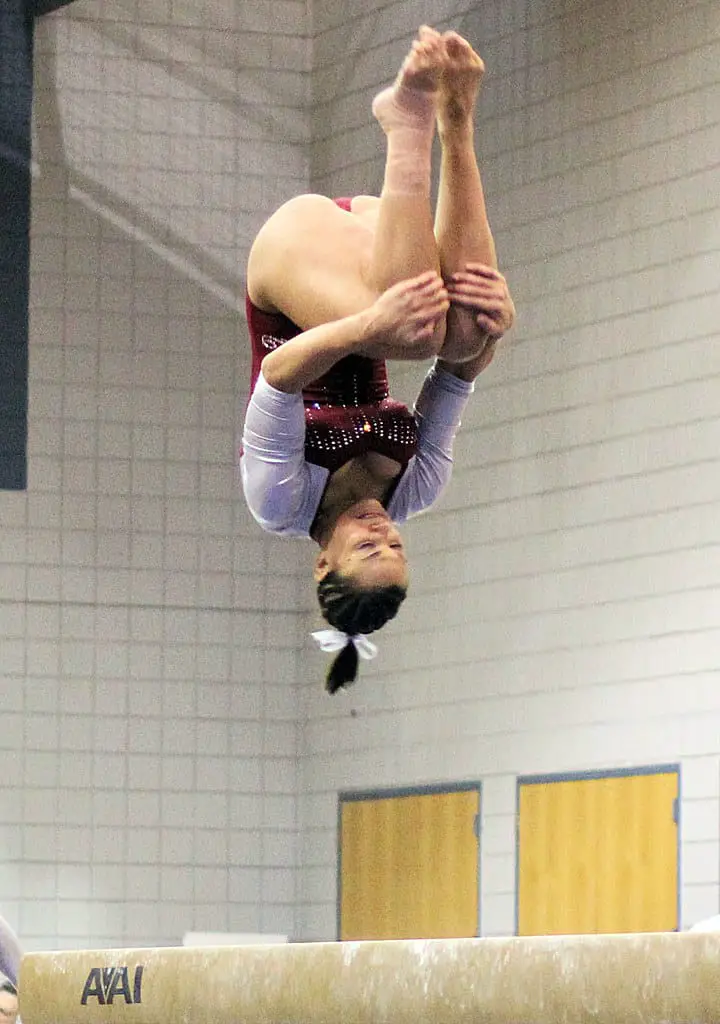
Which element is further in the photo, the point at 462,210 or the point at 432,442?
the point at 432,442

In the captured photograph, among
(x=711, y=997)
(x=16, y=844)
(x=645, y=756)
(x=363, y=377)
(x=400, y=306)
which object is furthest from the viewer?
(x=16, y=844)

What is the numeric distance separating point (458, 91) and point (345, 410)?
2.73 ft

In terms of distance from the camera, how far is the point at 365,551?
457 centimetres

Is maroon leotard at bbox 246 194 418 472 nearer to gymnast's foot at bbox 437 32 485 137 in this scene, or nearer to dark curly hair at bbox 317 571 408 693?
dark curly hair at bbox 317 571 408 693

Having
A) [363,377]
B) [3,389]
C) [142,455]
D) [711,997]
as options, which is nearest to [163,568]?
[142,455]

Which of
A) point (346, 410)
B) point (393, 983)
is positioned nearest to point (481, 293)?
point (346, 410)

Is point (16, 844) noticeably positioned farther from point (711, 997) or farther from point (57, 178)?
point (711, 997)

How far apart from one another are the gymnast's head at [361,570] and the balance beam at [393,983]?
0.79 metres

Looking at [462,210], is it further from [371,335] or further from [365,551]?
[365,551]

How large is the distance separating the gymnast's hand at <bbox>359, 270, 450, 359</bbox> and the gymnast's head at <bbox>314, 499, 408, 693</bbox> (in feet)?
1.40

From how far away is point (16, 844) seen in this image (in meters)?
9.38

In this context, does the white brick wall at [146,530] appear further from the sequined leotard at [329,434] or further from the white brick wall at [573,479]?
the sequined leotard at [329,434]

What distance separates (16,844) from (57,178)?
342 centimetres

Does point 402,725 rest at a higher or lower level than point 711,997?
higher
